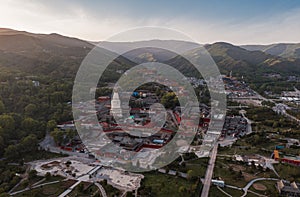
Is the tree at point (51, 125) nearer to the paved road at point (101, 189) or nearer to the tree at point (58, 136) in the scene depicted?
the tree at point (58, 136)

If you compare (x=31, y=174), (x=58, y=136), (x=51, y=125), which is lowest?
(x=31, y=174)

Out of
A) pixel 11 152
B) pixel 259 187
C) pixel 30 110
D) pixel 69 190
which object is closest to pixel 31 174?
pixel 69 190

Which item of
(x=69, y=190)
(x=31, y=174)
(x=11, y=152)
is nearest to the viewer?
(x=69, y=190)

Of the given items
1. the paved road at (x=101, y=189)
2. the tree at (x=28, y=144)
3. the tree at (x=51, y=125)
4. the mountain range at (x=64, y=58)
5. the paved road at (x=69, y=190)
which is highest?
the mountain range at (x=64, y=58)

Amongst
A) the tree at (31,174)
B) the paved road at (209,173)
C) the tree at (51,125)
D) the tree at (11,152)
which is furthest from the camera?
the tree at (51,125)

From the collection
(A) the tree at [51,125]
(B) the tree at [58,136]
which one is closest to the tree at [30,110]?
(A) the tree at [51,125]

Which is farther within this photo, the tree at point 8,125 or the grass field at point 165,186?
the tree at point 8,125

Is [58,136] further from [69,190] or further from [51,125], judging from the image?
[69,190]

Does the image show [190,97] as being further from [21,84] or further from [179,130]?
[21,84]

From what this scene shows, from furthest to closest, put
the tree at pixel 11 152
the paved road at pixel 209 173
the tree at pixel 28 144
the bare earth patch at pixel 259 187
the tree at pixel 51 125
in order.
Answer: the tree at pixel 51 125 → the tree at pixel 28 144 → the tree at pixel 11 152 → the bare earth patch at pixel 259 187 → the paved road at pixel 209 173

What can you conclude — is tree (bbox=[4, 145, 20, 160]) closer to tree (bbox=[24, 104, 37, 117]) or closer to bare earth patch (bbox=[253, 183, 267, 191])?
tree (bbox=[24, 104, 37, 117])

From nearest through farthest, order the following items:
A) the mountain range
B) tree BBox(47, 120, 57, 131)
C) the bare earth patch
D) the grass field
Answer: the grass field
the bare earth patch
tree BBox(47, 120, 57, 131)
the mountain range

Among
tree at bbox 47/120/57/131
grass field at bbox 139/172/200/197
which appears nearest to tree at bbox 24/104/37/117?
tree at bbox 47/120/57/131
